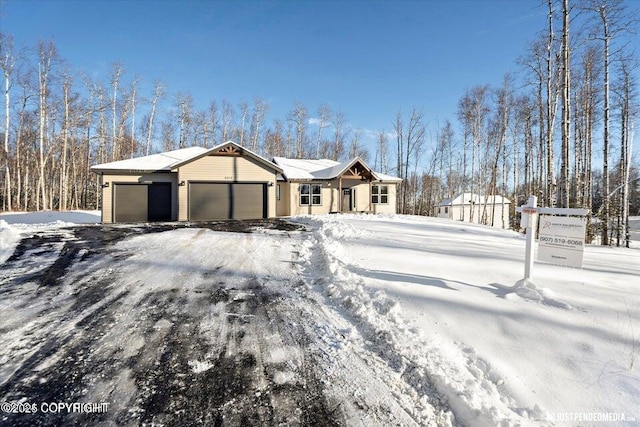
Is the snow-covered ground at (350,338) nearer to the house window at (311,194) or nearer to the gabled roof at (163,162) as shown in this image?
the gabled roof at (163,162)

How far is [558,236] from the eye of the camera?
3.59 metres

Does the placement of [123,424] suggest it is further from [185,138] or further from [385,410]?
[185,138]

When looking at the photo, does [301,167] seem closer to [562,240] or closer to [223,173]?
[223,173]

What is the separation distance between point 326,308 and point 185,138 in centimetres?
3288

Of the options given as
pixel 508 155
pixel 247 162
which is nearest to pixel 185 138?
pixel 247 162

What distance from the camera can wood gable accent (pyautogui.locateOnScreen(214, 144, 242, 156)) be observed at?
14.6 m

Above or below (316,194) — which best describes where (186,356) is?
below

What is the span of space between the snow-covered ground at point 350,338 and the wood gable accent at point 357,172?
12.9m

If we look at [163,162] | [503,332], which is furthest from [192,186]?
[503,332]

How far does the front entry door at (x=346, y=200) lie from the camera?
747 inches

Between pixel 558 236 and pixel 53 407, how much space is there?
18.3 ft

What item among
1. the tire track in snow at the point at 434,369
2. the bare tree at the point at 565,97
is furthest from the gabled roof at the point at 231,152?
the bare tree at the point at 565,97

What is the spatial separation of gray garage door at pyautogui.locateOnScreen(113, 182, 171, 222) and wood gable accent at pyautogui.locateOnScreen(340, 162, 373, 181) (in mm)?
10543

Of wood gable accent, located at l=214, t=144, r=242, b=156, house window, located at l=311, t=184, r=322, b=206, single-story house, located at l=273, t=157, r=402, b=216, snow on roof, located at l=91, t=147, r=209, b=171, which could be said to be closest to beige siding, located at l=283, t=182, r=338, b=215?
single-story house, located at l=273, t=157, r=402, b=216
